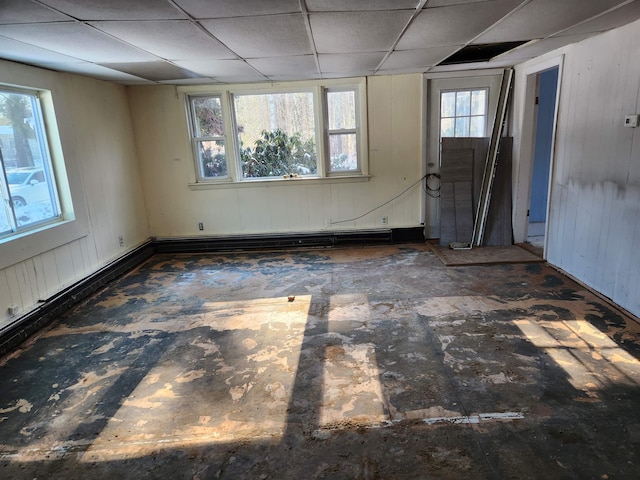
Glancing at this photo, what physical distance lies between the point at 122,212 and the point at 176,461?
4.14 meters

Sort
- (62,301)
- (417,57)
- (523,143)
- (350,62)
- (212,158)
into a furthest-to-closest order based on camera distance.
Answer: (212,158), (523,143), (350,62), (417,57), (62,301)

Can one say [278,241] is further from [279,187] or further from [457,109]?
[457,109]

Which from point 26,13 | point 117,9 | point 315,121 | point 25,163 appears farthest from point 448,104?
point 25,163

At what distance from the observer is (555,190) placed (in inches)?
177

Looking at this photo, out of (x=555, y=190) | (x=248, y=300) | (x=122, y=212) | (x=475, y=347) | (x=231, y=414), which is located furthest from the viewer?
(x=122, y=212)

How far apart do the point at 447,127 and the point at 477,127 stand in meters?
0.42

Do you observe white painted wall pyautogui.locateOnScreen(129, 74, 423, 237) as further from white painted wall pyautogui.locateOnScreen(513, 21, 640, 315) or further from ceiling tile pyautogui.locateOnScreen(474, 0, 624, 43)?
ceiling tile pyautogui.locateOnScreen(474, 0, 624, 43)

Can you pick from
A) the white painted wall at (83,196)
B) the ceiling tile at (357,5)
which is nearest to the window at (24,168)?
the white painted wall at (83,196)

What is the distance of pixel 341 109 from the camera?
5699 mm

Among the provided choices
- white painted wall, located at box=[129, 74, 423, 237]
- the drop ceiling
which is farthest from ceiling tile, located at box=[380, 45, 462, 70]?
white painted wall, located at box=[129, 74, 423, 237]

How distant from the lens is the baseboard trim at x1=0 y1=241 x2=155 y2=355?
3.39 m

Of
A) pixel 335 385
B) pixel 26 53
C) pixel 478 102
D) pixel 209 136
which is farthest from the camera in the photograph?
pixel 209 136

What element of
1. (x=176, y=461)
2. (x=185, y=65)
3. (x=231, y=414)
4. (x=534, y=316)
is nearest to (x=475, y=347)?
(x=534, y=316)

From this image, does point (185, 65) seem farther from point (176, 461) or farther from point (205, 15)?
point (176, 461)
